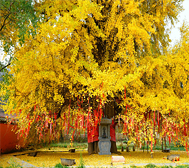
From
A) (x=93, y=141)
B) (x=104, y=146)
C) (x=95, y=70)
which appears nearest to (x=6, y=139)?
(x=93, y=141)

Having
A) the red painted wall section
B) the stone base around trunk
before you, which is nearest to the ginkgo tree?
the stone base around trunk

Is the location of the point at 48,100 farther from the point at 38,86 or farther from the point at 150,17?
the point at 150,17

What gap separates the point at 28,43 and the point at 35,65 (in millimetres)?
1835

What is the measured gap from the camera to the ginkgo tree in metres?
7.85

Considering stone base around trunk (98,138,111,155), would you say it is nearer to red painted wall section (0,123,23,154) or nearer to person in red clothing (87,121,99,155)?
person in red clothing (87,121,99,155)

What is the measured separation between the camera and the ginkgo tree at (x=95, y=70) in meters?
7.85

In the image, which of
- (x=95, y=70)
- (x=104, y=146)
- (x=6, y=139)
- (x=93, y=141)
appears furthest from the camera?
(x=6, y=139)

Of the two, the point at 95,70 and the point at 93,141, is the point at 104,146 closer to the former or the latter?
the point at 93,141

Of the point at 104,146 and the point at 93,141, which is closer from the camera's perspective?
the point at 104,146

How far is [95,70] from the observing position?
8562mm

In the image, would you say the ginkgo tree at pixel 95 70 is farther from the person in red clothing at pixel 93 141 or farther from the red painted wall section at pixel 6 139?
the red painted wall section at pixel 6 139

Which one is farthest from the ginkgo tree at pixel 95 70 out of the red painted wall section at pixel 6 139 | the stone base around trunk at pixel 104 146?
the red painted wall section at pixel 6 139

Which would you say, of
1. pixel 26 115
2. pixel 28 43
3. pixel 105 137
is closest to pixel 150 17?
pixel 28 43

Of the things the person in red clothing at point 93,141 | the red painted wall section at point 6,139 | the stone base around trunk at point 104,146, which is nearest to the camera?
the stone base around trunk at point 104,146
